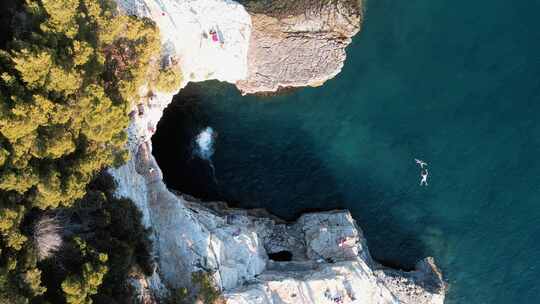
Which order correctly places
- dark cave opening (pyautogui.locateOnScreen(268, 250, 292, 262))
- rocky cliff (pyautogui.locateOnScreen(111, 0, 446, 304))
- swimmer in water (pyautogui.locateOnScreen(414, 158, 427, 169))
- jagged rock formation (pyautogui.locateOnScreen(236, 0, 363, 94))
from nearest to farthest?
rocky cliff (pyautogui.locateOnScreen(111, 0, 446, 304))
jagged rock formation (pyautogui.locateOnScreen(236, 0, 363, 94))
dark cave opening (pyautogui.locateOnScreen(268, 250, 292, 262))
swimmer in water (pyautogui.locateOnScreen(414, 158, 427, 169))

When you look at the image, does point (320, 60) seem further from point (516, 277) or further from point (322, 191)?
point (516, 277)

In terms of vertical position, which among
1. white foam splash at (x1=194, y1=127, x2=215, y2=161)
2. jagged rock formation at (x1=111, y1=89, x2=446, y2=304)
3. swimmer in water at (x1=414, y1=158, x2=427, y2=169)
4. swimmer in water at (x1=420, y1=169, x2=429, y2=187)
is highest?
white foam splash at (x1=194, y1=127, x2=215, y2=161)

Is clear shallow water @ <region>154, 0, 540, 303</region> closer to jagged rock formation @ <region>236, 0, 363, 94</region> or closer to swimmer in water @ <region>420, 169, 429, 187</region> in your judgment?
swimmer in water @ <region>420, 169, 429, 187</region>

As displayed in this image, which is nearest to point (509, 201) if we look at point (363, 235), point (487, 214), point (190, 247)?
point (487, 214)

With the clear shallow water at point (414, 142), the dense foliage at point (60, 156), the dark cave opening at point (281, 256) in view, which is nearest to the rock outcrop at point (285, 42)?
the clear shallow water at point (414, 142)

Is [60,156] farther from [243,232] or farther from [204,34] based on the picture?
[204,34]

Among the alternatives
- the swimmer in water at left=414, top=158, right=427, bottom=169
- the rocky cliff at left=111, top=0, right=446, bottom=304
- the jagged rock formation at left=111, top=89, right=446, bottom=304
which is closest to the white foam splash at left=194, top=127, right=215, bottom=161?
the jagged rock formation at left=111, top=89, right=446, bottom=304

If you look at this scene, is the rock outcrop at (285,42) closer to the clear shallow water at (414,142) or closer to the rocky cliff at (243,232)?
the rocky cliff at (243,232)

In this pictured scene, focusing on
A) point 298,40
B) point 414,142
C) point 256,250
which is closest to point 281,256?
point 256,250
